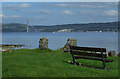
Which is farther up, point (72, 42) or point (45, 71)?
point (72, 42)

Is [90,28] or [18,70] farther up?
[90,28]

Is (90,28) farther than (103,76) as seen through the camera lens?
Yes

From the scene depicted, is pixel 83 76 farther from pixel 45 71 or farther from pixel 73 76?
pixel 45 71

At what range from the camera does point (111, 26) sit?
15612cm

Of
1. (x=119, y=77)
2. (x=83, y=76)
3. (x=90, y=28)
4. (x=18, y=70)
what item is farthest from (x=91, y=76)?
(x=90, y=28)

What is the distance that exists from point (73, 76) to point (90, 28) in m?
172

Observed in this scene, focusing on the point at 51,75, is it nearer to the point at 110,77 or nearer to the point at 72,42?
the point at 110,77

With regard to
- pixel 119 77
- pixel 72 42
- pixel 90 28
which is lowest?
pixel 119 77

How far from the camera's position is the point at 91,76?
8.87 meters

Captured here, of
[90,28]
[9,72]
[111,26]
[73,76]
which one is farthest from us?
[90,28]

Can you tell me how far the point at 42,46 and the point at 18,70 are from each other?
11142 millimetres

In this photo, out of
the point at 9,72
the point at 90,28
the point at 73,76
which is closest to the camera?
the point at 73,76

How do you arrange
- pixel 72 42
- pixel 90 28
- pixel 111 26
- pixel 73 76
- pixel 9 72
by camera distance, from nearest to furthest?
1. pixel 73 76
2. pixel 9 72
3. pixel 72 42
4. pixel 111 26
5. pixel 90 28

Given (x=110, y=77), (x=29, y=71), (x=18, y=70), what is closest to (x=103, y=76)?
(x=110, y=77)
